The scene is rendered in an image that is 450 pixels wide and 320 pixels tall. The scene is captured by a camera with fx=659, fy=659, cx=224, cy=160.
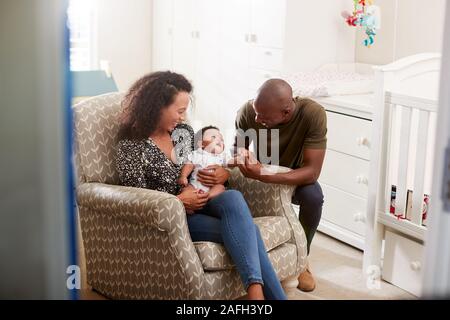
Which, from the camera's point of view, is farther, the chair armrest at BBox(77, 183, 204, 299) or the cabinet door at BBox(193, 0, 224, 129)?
the cabinet door at BBox(193, 0, 224, 129)

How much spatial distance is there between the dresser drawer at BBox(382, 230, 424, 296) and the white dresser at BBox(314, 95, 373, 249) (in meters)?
0.27

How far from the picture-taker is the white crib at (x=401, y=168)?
2.46 m

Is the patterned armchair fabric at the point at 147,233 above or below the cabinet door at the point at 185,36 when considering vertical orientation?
below

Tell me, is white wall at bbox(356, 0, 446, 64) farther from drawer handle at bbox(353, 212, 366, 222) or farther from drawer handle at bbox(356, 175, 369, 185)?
drawer handle at bbox(353, 212, 366, 222)

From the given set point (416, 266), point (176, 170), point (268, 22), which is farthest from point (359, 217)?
point (268, 22)

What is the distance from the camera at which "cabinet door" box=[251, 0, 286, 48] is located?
3.86 m

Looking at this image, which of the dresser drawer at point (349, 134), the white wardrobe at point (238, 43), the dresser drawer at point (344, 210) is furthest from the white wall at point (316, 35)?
the dresser drawer at point (344, 210)

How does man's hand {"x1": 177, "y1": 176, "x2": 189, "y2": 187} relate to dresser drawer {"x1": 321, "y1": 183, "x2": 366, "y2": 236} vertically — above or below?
above

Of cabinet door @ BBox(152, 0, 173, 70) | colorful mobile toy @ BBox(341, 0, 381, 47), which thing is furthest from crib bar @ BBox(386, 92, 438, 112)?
cabinet door @ BBox(152, 0, 173, 70)

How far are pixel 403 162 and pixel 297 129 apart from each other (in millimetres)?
436

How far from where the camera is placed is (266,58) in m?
4.05

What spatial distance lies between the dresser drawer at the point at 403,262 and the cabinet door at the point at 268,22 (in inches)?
64.1

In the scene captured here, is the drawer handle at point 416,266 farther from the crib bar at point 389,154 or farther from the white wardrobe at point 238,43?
the white wardrobe at point 238,43

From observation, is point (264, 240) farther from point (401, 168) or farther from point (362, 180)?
point (362, 180)
